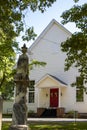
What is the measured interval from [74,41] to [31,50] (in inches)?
738

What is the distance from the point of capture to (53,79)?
3559cm

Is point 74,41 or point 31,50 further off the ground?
point 31,50

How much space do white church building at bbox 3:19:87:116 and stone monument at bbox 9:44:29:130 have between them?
21.3m

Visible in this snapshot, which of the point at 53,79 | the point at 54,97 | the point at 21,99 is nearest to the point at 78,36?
the point at 21,99

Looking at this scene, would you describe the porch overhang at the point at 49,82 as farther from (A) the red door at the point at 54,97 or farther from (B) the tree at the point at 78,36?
(B) the tree at the point at 78,36

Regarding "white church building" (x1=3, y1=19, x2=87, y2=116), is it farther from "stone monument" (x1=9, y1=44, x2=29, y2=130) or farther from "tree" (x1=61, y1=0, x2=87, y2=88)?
"stone monument" (x1=9, y1=44, x2=29, y2=130)

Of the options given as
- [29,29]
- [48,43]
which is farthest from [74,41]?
[48,43]

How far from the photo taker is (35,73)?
38.6m

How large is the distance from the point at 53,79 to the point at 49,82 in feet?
2.70

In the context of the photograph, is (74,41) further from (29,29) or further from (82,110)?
(82,110)

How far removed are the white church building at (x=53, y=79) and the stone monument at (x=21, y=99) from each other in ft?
69.7

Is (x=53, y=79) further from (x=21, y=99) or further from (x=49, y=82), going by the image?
(x=21, y=99)

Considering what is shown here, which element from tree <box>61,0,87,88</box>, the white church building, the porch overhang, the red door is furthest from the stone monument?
the red door

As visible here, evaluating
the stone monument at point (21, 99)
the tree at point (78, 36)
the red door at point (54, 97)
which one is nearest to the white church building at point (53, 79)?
the red door at point (54, 97)
